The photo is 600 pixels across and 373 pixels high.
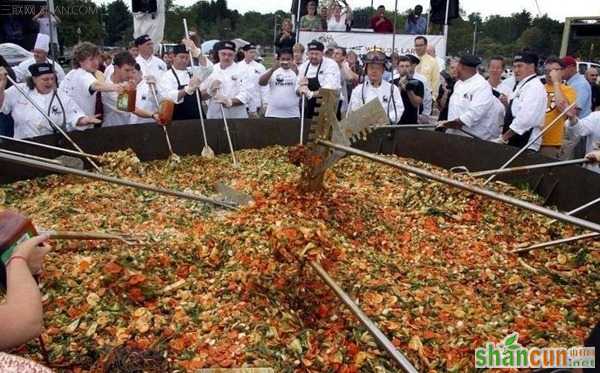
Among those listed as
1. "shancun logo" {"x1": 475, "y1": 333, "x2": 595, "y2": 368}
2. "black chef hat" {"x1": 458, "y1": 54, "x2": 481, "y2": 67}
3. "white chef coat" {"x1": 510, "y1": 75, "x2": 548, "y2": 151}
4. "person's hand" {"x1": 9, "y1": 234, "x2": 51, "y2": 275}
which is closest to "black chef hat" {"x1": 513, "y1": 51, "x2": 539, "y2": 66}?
"white chef coat" {"x1": 510, "y1": 75, "x2": 548, "y2": 151}

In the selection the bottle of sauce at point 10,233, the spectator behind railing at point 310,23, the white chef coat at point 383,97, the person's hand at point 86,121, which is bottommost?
the bottle of sauce at point 10,233

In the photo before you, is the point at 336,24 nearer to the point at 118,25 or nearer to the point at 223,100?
the point at 223,100

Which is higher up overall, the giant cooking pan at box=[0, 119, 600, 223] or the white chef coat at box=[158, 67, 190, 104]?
the white chef coat at box=[158, 67, 190, 104]

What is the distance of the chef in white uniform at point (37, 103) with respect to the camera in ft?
19.2

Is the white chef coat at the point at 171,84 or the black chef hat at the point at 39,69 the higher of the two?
the black chef hat at the point at 39,69

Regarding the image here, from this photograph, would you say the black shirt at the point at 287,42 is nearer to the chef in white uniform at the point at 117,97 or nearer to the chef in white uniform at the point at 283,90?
the chef in white uniform at the point at 283,90

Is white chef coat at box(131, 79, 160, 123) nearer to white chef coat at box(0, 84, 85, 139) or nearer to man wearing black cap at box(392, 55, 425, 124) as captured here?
white chef coat at box(0, 84, 85, 139)

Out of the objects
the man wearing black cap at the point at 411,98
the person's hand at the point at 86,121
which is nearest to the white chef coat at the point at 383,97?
the man wearing black cap at the point at 411,98

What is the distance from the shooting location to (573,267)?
4016mm

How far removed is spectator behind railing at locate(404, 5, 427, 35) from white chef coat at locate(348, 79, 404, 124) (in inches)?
254

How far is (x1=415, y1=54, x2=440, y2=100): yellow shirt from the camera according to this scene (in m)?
10.1

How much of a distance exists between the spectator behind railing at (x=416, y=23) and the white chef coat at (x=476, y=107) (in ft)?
22.2

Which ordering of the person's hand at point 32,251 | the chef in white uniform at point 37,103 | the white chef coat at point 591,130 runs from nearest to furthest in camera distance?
the person's hand at point 32,251, the white chef coat at point 591,130, the chef in white uniform at point 37,103

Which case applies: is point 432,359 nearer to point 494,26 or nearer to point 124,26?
point 124,26
